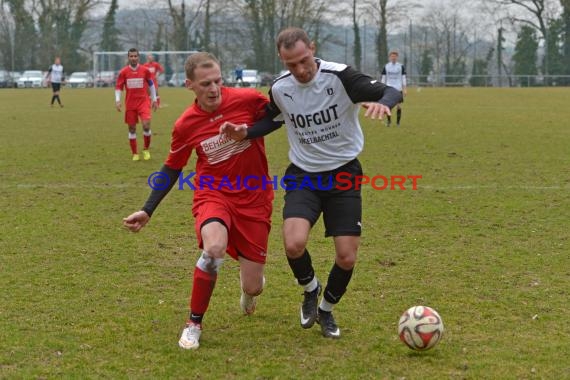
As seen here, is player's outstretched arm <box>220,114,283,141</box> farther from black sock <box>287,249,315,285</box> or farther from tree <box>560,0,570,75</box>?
tree <box>560,0,570,75</box>

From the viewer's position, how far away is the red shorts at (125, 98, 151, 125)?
43.0 ft

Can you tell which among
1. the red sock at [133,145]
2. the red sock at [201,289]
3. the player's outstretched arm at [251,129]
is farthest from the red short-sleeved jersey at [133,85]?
the red sock at [201,289]

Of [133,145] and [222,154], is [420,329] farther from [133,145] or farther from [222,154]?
[133,145]

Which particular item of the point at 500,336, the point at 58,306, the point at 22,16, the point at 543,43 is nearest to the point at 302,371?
the point at 500,336

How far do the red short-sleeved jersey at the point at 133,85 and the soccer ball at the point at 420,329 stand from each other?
9873 mm

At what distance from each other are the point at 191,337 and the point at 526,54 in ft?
190

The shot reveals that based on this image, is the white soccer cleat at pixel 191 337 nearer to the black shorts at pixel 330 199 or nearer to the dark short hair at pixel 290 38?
the black shorts at pixel 330 199

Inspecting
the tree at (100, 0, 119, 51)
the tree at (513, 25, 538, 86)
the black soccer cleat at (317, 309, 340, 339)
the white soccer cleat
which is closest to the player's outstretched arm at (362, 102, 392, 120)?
the black soccer cleat at (317, 309, 340, 339)

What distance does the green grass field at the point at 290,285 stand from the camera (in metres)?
4.01

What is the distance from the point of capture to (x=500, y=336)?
4367 millimetres

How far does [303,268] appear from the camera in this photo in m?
4.60


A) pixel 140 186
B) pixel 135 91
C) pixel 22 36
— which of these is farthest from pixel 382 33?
pixel 140 186

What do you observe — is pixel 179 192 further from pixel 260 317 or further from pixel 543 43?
pixel 543 43

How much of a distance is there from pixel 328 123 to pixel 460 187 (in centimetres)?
557
